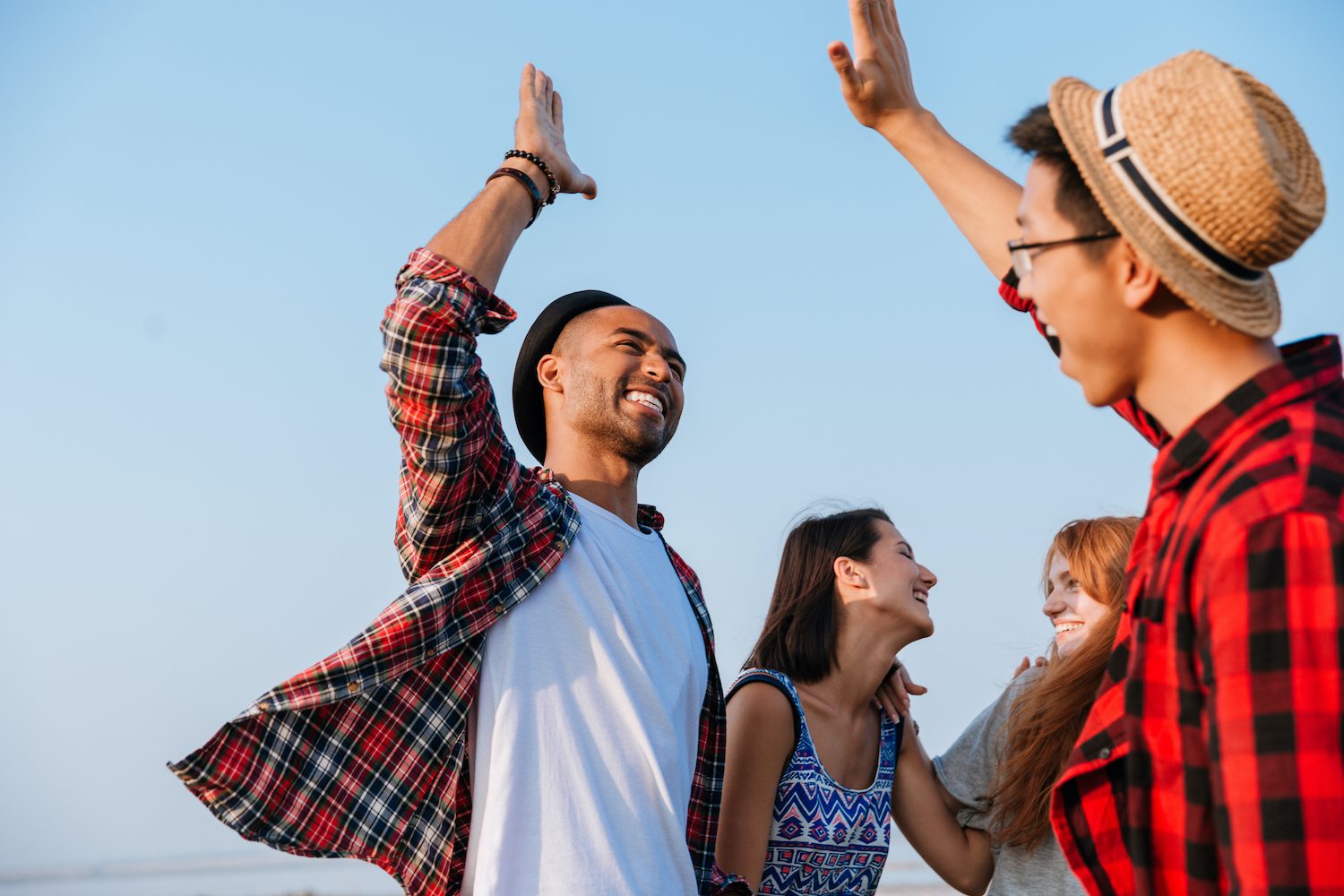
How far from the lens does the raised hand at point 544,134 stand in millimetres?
3516

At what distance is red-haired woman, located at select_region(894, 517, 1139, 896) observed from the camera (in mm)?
3684

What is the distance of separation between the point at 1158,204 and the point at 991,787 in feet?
8.73

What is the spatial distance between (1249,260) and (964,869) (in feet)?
8.87

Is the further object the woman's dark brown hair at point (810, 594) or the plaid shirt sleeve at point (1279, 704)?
the woman's dark brown hair at point (810, 594)

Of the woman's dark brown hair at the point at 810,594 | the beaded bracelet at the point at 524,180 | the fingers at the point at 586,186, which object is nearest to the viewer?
the beaded bracelet at the point at 524,180

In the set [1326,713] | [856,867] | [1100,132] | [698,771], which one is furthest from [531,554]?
[1326,713]

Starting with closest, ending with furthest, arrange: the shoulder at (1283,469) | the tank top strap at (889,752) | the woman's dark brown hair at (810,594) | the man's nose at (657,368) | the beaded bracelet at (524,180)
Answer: the shoulder at (1283,469), the beaded bracelet at (524,180), the man's nose at (657,368), the tank top strap at (889,752), the woman's dark brown hair at (810,594)

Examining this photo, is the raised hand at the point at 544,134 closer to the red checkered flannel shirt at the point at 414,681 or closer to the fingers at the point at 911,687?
the red checkered flannel shirt at the point at 414,681

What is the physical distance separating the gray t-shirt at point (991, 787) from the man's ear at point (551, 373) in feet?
5.82

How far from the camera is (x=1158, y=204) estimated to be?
1.83 meters

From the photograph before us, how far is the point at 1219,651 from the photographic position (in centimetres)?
162

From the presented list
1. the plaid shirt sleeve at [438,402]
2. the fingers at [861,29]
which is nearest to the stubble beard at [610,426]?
the plaid shirt sleeve at [438,402]

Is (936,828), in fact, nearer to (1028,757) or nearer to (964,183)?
(1028,757)

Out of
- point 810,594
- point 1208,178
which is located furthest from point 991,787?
point 1208,178
